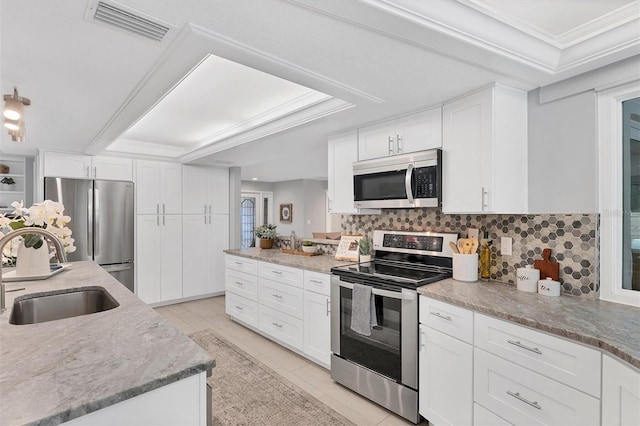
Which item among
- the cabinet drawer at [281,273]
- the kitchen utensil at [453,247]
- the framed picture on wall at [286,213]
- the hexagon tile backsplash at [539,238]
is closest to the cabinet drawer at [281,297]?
the cabinet drawer at [281,273]

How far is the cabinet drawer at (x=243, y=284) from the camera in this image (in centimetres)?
379

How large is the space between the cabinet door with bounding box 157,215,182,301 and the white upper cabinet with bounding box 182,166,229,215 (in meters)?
0.29

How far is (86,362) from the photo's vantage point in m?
0.93

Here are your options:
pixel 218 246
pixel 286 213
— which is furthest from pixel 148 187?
pixel 286 213

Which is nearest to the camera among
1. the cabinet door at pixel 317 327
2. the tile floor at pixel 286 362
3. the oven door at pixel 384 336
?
the oven door at pixel 384 336

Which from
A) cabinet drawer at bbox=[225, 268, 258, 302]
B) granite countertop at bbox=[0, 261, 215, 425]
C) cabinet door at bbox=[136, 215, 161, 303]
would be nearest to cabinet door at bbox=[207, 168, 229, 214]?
cabinet door at bbox=[136, 215, 161, 303]

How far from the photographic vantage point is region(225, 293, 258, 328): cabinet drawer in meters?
3.78

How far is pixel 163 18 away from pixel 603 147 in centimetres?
244

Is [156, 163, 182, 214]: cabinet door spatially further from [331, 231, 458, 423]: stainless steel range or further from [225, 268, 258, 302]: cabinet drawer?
[331, 231, 458, 423]: stainless steel range

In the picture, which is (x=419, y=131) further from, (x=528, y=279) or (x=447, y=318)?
(x=447, y=318)

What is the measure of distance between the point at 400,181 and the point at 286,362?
1.99m

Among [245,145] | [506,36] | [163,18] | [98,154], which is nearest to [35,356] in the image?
[163,18]

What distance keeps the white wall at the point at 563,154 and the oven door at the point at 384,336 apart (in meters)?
1.10

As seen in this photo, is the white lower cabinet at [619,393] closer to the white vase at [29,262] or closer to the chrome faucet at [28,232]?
the chrome faucet at [28,232]
